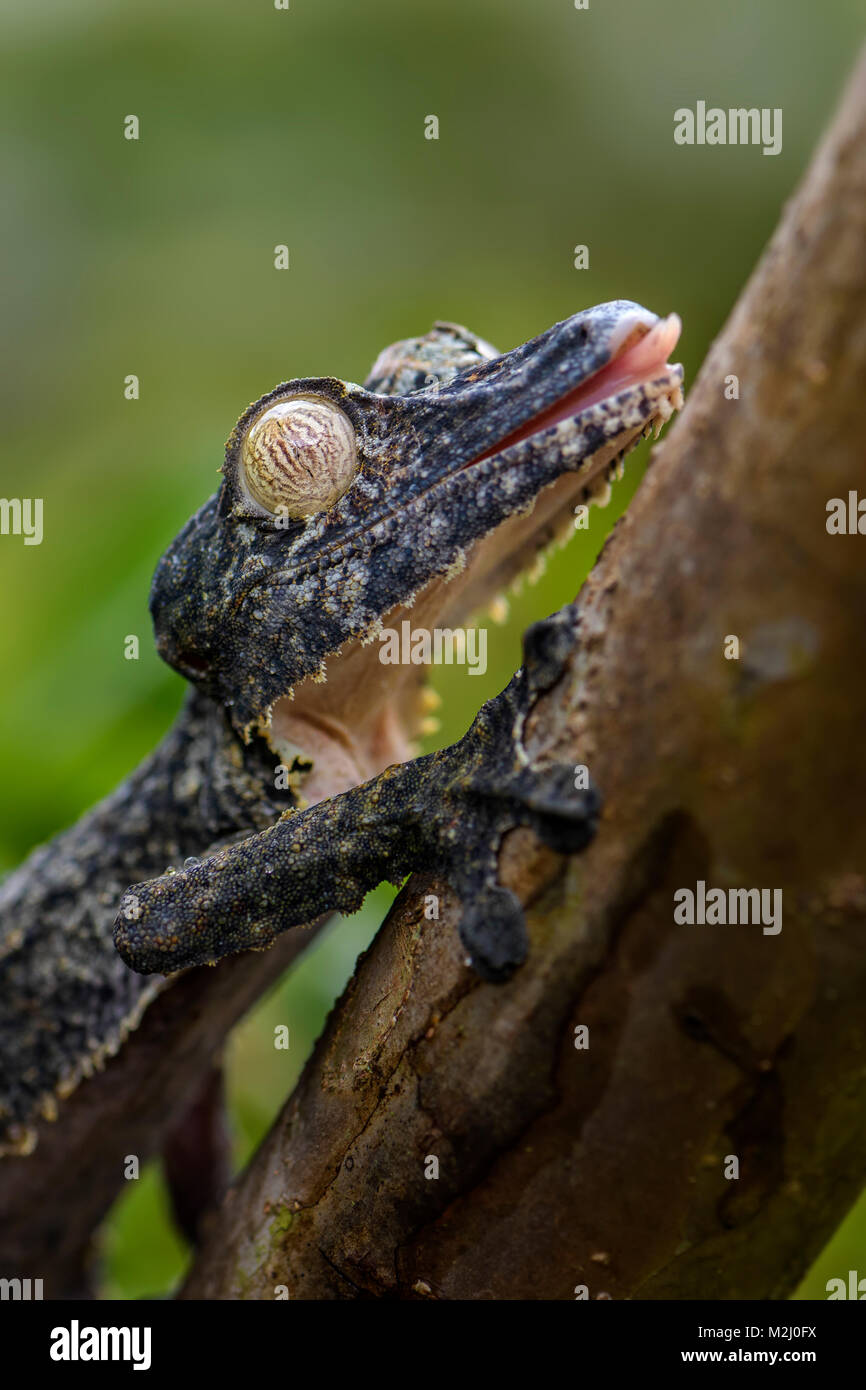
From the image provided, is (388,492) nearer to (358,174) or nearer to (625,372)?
(625,372)

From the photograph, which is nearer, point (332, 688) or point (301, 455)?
point (301, 455)

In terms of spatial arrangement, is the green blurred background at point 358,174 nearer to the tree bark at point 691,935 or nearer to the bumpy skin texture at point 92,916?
the bumpy skin texture at point 92,916

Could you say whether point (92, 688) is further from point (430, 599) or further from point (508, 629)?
point (508, 629)

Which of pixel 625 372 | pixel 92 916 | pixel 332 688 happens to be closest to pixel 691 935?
pixel 625 372

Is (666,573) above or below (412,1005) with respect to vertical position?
above

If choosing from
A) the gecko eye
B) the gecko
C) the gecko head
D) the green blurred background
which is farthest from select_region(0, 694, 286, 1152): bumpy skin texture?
the green blurred background

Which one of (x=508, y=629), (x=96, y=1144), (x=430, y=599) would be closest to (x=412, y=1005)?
(x=430, y=599)
